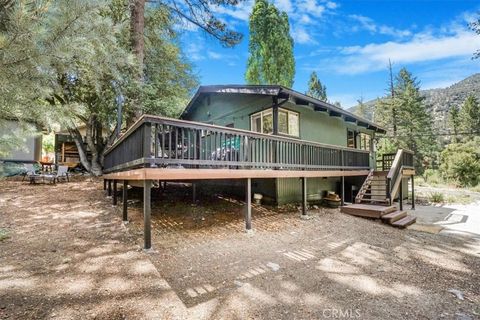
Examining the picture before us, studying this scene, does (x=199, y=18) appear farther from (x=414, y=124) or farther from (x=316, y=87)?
(x=414, y=124)

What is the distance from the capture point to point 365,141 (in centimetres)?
1556

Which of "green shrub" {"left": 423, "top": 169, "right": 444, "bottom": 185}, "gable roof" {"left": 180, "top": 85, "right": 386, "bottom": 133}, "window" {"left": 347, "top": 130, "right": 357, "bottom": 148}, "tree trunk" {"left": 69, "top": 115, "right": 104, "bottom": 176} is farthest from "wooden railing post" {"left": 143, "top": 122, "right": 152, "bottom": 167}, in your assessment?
"green shrub" {"left": 423, "top": 169, "right": 444, "bottom": 185}

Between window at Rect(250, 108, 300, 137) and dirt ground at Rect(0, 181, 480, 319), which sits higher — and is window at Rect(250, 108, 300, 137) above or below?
above

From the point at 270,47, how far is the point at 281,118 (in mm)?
13529

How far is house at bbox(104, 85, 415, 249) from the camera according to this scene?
480 centimetres

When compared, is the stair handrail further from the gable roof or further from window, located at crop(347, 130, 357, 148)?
window, located at crop(347, 130, 357, 148)

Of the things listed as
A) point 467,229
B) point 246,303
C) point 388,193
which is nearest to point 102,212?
point 246,303

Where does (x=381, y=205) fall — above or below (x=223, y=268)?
above

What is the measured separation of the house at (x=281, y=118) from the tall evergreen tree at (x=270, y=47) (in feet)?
28.7

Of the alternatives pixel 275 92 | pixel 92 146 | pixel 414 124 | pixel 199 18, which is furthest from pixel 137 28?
pixel 414 124

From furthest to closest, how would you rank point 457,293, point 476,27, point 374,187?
point 374,187 → point 476,27 → point 457,293

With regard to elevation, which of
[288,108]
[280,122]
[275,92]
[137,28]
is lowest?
[280,122]

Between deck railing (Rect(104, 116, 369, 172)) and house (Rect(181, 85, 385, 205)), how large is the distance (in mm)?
1280

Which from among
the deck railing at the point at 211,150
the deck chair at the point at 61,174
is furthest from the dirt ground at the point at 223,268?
the deck chair at the point at 61,174
